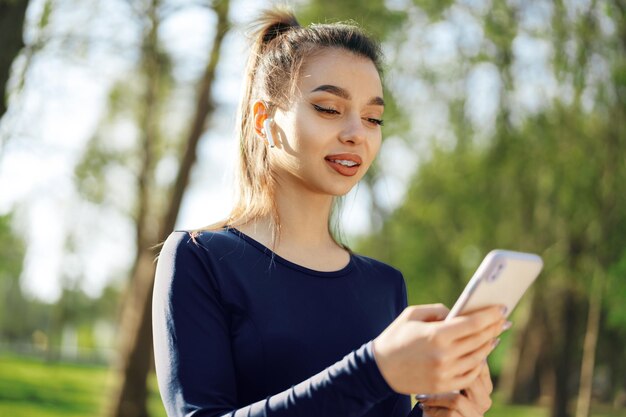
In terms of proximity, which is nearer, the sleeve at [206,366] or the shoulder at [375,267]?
the sleeve at [206,366]

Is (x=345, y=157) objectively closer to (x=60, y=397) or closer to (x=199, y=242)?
(x=199, y=242)

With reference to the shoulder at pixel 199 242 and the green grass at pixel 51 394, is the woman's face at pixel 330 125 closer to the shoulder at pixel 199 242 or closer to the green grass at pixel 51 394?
the shoulder at pixel 199 242

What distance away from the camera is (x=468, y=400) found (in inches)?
59.8

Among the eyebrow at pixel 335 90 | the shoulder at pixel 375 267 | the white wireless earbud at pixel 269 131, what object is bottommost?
the shoulder at pixel 375 267

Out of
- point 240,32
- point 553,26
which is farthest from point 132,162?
point 240,32

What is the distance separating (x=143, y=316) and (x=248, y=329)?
9.81 meters

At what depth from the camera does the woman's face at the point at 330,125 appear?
173cm

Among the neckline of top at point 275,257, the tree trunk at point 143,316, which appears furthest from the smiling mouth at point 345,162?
the tree trunk at point 143,316

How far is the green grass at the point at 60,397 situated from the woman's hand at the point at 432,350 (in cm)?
1250

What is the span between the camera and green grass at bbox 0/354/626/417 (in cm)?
1653

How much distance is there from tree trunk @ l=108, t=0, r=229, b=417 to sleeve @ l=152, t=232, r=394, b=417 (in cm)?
936

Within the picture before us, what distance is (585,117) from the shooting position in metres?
13.1

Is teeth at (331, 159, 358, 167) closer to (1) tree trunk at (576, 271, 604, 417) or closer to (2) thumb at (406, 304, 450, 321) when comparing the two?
(2) thumb at (406, 304, 450, 321)

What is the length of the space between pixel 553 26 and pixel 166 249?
439 inches
